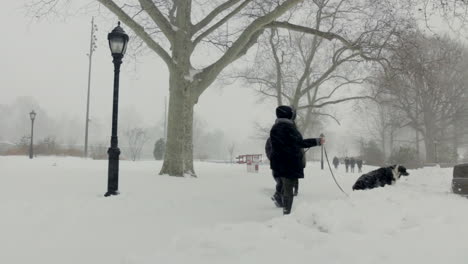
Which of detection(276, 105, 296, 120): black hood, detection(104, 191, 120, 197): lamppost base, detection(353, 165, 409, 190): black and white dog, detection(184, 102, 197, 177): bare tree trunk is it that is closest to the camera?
detection(276, 105, 296, 120): black hood

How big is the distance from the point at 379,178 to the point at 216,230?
6092 mm

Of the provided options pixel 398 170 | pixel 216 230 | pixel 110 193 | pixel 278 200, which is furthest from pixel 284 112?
pixel 398 170

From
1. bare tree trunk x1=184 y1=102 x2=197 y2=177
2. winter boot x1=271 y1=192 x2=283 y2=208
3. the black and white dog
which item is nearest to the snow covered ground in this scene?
winter boot x1=271 y1=192 x2=283 y2=208

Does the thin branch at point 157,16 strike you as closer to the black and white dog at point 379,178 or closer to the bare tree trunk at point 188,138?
the bare tree trunk at point 188,138

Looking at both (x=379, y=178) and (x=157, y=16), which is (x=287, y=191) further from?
(x=157, y=16)

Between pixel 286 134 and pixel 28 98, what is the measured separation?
111m

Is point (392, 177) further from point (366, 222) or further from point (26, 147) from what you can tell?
point (26, 147)

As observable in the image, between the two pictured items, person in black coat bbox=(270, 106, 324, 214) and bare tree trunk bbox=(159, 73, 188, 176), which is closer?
person in black coat bbox=(270, 106, 324, 214)

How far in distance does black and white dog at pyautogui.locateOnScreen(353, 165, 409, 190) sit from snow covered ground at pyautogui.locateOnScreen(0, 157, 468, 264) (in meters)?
1.46

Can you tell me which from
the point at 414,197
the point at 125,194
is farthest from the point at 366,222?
the point at 125,194

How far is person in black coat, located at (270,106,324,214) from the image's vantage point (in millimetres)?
5453

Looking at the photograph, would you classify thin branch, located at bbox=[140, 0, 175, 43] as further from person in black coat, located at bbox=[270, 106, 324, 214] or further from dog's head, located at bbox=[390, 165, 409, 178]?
dog's head, located at bbox=[390, 165, 409, 178]

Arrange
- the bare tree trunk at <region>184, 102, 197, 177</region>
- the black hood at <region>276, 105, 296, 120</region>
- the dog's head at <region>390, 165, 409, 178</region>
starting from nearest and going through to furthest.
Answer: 1. the black hood at <region>276, 105, 296, 120</region>
2. the dog's head at <region>390, 165, 409, 178</region>
3. the bare tree trunk at <region>184, 102, 197, 177</region>

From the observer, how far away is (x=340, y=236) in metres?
3.91
